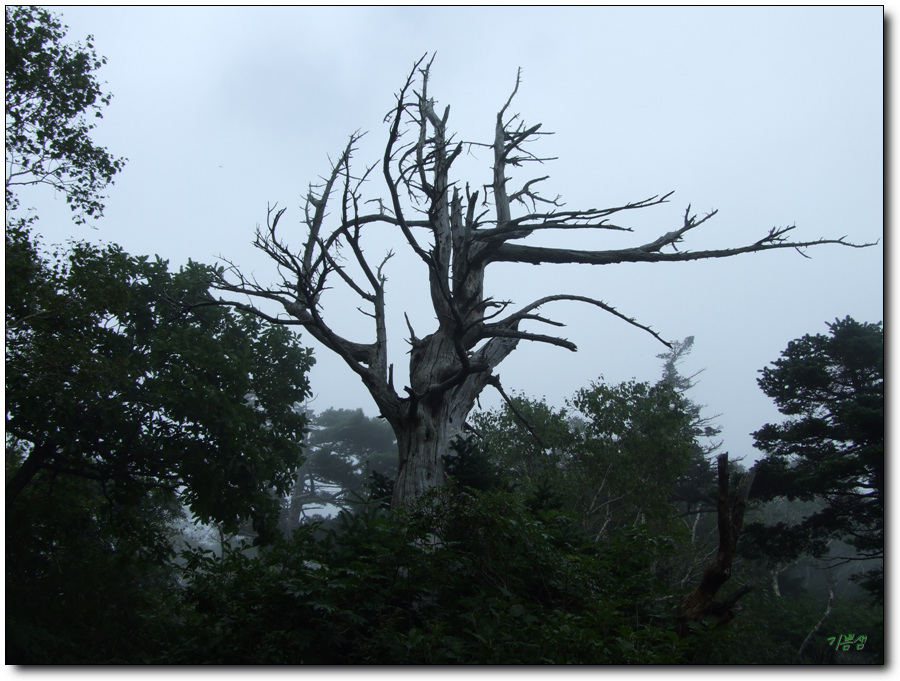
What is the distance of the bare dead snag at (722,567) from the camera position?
6.21 meters

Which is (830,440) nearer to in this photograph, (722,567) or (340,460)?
(722,567)

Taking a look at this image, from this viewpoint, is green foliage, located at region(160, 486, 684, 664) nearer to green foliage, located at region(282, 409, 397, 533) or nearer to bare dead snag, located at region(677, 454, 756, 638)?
bare dead snag, located at region(677, 454, 756, 638)

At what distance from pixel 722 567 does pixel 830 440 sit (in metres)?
6.37

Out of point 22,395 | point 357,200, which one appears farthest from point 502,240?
point 22,395

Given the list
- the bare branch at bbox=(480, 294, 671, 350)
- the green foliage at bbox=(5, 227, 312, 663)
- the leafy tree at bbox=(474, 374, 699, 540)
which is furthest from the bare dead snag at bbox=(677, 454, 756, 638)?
the leafy tree at bbox=(474, 374, 699, 540)

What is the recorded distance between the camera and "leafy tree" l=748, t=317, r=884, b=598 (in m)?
10.0

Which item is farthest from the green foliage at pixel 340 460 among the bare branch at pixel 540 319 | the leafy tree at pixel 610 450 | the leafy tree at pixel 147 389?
the bare branch at pixel 540 319

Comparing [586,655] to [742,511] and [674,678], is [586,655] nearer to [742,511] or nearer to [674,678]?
[674,678]

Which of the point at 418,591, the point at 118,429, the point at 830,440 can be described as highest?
the point at 830,440

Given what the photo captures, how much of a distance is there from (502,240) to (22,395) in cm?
800

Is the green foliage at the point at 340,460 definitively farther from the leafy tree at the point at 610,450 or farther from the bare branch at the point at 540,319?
the bare branch at the point at 540,319

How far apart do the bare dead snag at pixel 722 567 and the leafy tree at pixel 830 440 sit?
14.4 ft

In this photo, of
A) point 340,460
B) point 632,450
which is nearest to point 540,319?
point 632,450

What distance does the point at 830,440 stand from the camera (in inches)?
443
